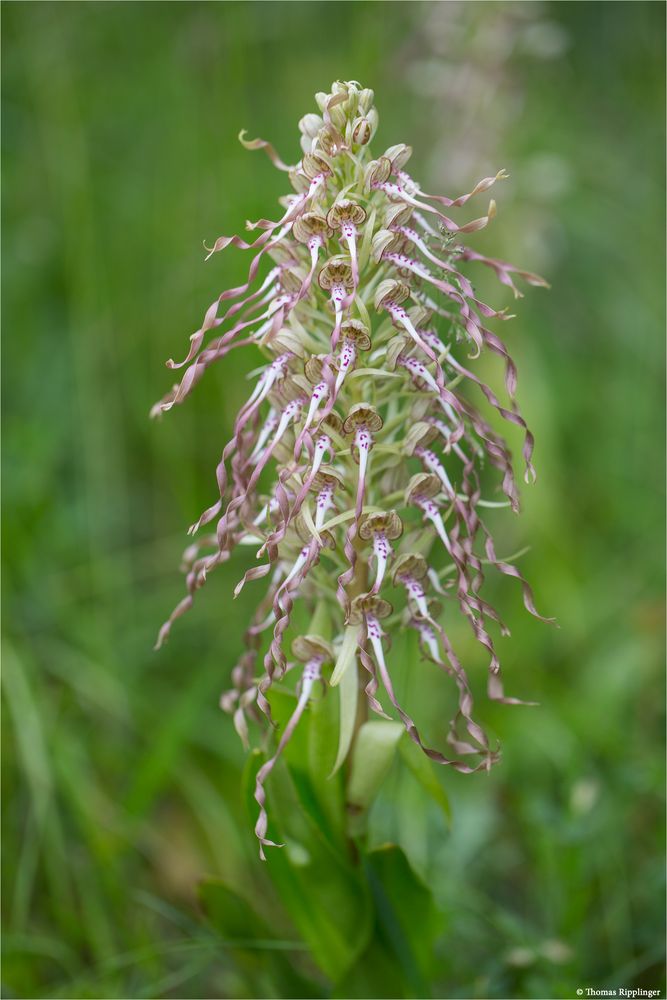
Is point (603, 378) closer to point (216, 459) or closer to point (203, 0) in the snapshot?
point (216, 459)

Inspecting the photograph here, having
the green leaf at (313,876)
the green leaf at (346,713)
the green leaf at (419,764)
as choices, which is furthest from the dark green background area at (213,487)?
the green leaf at (346,713)

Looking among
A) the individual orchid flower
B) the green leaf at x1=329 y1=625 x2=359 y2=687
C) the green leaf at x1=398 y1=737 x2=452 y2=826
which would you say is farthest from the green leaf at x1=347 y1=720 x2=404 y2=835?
the individual orchid flower

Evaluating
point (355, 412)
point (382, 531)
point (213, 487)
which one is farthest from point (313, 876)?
point (213, 487)

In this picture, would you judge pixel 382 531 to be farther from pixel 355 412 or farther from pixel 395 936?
pixel 395 936

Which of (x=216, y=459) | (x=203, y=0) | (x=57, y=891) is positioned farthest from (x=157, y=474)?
(x=203, y=0)

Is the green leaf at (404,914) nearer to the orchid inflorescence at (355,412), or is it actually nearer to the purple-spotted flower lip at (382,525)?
the orchid inflorescence at (355,412)
